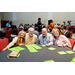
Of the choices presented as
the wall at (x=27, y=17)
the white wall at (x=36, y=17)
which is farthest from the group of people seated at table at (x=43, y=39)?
the wall at (x=27, y=17)

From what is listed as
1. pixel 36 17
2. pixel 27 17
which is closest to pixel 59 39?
pixel 36 17

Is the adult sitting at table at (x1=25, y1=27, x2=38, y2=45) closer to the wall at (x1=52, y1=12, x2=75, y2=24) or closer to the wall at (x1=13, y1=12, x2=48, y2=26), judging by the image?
the wall at (x1=52, y1=12, x2=75, y2=24)

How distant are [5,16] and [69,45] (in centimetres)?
1872

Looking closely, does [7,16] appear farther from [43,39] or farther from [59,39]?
[59,39]

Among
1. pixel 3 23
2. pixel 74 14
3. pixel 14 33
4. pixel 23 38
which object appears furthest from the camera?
pixel 3 23

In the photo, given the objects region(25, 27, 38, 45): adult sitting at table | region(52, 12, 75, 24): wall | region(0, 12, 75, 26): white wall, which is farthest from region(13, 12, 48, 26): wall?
region(25, 27, 38, 45): adult sitting at table

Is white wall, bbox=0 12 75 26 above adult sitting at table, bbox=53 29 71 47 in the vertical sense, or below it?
above

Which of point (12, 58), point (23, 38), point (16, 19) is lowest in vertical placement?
point (12, 58)

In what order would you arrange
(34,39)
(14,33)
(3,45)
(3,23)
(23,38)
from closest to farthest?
(3,45) < (23,38) < (34,39) < (14,33) < (3,23)

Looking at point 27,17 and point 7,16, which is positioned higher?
point 7,16

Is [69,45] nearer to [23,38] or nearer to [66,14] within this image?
[23,38]

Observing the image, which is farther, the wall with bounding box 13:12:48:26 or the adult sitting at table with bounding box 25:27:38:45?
the wall with bounding box 13:12:48:26

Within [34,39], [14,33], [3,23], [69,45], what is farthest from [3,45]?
[3,23]

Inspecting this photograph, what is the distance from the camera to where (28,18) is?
17.8 m
